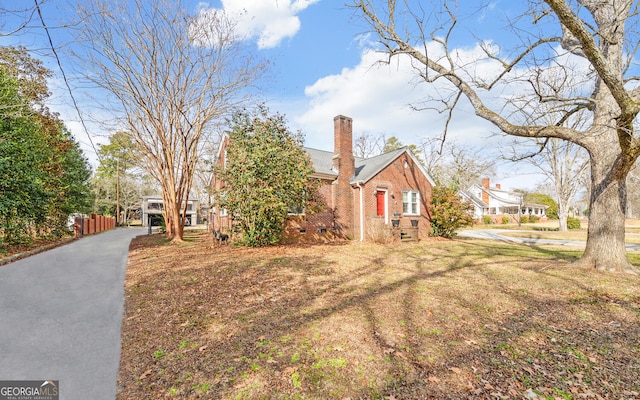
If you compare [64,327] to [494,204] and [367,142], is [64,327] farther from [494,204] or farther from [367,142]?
[494,204]

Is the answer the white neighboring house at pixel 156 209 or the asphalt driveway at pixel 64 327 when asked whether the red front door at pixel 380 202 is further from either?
the white neighboring house at pixel 156 209

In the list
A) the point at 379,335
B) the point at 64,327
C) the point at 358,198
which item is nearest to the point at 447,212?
the point at 358,198

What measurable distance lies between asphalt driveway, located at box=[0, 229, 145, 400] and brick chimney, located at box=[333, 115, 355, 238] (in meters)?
10.5

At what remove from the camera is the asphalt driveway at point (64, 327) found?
2969mm

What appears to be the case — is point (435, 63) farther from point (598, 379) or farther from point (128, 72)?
point (128, 72)

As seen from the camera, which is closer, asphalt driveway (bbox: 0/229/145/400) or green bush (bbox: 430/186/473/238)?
asphalt driveway (bbox: 0/229/145/400)

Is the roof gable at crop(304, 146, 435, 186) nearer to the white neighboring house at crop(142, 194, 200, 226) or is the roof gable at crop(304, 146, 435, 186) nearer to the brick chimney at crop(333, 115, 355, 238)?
the brick chimney at crop(333, 115, 355, 238)

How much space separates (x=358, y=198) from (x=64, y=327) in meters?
13.4

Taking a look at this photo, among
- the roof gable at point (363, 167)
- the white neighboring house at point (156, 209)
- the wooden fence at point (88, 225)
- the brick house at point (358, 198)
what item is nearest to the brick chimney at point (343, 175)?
the brick house at point (358, 198)

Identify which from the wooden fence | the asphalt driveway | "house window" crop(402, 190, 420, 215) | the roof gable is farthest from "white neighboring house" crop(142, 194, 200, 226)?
the asphalt driveway

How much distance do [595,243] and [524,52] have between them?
17.1ft

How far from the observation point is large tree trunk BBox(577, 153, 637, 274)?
687 cm

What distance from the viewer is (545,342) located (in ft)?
12.1

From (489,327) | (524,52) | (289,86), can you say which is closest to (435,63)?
(524,52)
